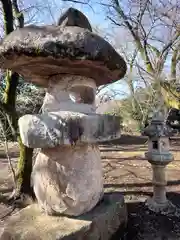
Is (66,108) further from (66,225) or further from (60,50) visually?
(66,225)

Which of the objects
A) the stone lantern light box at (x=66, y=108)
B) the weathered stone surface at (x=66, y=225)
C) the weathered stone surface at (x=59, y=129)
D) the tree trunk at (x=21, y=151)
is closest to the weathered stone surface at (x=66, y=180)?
the stone lantern light box at (x=66, y=108)

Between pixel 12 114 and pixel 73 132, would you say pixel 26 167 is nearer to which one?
pixel 12 114

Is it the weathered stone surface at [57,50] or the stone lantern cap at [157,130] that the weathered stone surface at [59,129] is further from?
the stone lantern cap at [157,130]

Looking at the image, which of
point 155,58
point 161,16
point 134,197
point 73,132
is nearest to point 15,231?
point 73,132


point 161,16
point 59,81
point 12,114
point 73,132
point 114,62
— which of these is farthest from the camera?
point 161,16

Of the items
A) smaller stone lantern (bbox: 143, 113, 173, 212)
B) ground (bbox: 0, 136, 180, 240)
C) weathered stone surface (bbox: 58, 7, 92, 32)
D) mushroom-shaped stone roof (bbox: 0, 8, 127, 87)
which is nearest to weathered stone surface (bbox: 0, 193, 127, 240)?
ground (bbox: 0, 136, 180, 240)

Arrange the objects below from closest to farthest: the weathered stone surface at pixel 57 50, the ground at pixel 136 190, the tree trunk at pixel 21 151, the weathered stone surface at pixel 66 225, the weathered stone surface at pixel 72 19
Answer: the weathered stone surface at pixel 57 50 → the weathered stone surface at pixel 66 225 → the weathered stone surface at pixel 72 19 → the ground at pixel 136 190 → the tree trunk at pixel 21 151

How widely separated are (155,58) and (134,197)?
758 cm

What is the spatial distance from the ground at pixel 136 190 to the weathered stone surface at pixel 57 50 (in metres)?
1.85

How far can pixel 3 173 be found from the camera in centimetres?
566

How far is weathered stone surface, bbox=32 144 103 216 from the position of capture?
2.42 m

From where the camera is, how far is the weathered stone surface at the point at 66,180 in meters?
2.42

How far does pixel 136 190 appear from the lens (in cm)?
435

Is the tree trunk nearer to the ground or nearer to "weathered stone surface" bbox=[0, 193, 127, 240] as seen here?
the ground
